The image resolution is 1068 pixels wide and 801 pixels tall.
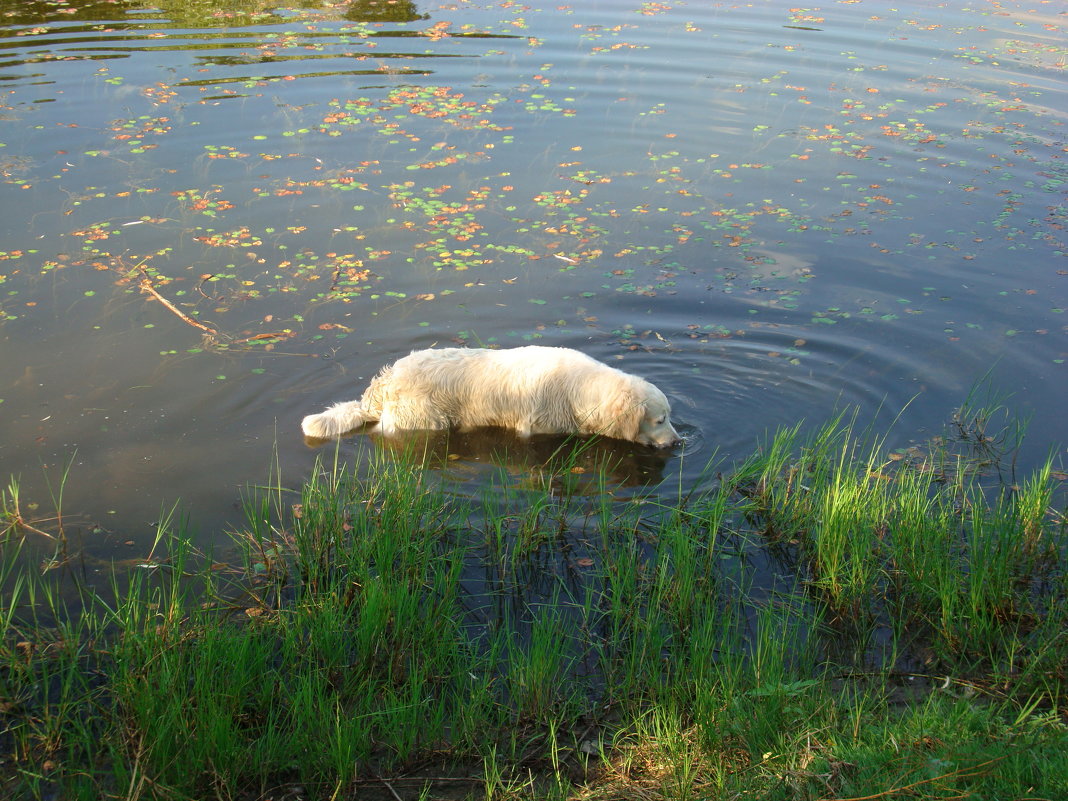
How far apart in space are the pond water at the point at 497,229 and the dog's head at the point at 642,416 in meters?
0.17

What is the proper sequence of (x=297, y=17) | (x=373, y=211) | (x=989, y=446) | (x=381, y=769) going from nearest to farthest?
(x=381, y=769), (x=989, y=446), (x=373, y=211), (x=297, y=17)

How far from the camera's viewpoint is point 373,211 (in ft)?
34.1

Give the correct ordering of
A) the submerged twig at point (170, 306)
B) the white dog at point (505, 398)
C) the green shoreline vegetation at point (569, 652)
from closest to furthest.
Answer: the green shoreline vegetation at point (569, 652)
the white dog at point (505, 398)
the submerged twig at point (170, 306)

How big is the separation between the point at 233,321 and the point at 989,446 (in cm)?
643

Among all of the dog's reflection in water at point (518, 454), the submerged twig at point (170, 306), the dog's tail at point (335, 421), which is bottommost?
the dog's reflection in water at point (518, 454)

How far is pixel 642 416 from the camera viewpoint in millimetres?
6824

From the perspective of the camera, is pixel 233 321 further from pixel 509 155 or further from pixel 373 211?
pixel 509 155

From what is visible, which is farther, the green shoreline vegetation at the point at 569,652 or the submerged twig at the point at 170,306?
the submerged twig at the point at 170,306

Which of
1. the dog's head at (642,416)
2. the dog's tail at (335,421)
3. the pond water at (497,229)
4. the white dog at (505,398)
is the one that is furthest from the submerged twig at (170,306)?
the dog's head at (642,416)

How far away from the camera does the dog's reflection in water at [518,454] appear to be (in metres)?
6.82

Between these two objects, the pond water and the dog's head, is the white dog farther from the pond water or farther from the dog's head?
the pond water

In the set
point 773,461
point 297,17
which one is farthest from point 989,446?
point 297,17

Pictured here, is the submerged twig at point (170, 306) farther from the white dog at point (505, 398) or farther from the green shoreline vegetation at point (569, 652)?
the green shoreline vegetation at point (569, 652)

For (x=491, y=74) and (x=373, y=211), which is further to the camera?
(x=491, y=74)
